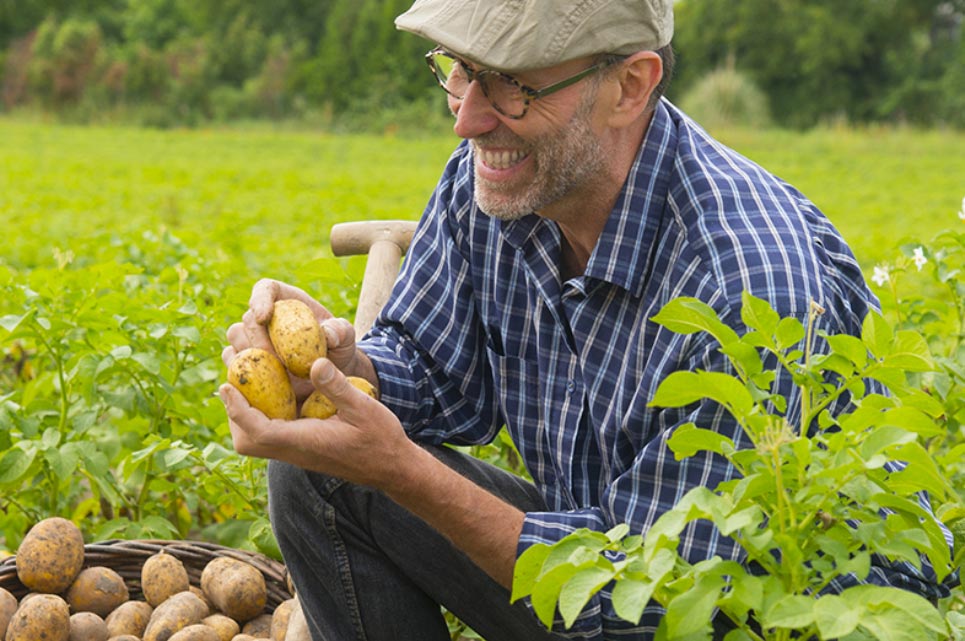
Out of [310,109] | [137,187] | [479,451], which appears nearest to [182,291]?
[479,451]

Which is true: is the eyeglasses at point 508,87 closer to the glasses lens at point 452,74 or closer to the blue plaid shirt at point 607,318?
the glasses lens at point 452,74

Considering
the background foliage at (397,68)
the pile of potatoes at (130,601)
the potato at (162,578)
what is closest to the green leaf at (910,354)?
the pile of potatoes at (130,601)

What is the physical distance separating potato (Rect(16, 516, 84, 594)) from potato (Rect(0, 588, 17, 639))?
0.25 ft

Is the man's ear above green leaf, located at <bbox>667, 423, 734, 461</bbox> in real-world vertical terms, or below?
above

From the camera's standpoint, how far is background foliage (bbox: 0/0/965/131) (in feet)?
101

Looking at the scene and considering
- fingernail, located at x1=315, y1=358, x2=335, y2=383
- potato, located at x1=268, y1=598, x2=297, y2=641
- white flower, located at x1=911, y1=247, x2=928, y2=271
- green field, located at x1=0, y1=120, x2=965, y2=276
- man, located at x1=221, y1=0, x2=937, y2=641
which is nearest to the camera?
fingernail, located at x1=315, y1=358, x2=335, y2=383

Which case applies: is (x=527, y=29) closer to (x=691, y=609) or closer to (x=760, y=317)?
(x=760, y=317)

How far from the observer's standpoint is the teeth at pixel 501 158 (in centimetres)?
217

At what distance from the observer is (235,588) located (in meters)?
2.52

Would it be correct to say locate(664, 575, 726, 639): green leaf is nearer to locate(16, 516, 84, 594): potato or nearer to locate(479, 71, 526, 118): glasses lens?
locate(479, 71, 526, 118): glasses lens

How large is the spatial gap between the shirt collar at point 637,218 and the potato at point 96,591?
124cm

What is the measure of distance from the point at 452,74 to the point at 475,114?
10 cm

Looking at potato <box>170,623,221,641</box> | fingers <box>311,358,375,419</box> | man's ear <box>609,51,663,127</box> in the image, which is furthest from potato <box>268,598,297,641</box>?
man's ear <box>609,51,663,127</box>

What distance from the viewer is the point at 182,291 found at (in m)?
3.33
